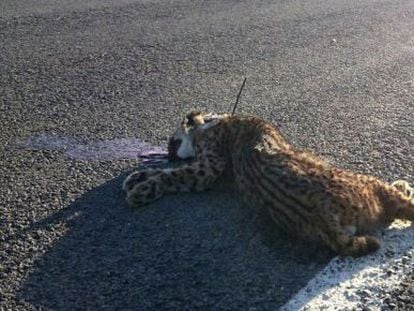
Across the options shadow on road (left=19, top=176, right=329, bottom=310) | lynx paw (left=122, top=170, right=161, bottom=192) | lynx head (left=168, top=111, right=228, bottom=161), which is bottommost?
shadow on road (left=19, top=176, right=329, bottom=310)

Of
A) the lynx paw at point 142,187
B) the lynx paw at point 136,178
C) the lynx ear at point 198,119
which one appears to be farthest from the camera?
the lynx ear at point 198,119

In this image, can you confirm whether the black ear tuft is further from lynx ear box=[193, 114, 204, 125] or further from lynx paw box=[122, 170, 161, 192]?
lynx paw box=[122, 170, 161, 192]

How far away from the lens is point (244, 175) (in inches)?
183

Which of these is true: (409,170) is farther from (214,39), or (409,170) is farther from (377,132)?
(214,39)

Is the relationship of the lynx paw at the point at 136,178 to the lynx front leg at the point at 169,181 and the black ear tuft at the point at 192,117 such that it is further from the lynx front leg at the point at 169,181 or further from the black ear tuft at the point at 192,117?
the black ear tuft at the point at 192,117

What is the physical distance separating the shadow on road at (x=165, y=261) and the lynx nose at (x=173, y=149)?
0.82 metres

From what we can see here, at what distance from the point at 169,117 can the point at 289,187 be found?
2482 mm

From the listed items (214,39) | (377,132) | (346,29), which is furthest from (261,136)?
(346,29)

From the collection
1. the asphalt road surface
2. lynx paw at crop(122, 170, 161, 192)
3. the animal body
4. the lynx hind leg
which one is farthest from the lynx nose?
the lynx hind leg

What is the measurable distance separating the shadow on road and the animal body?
0.15m

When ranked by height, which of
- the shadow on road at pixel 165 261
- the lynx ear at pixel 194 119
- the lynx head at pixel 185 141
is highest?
the lynx ear at pixel 194 119

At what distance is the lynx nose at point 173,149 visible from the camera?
5.48m

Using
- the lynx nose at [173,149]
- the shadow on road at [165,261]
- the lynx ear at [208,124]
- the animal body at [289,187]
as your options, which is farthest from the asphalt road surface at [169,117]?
the lynx ear at [208,124]

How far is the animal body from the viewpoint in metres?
3.93
